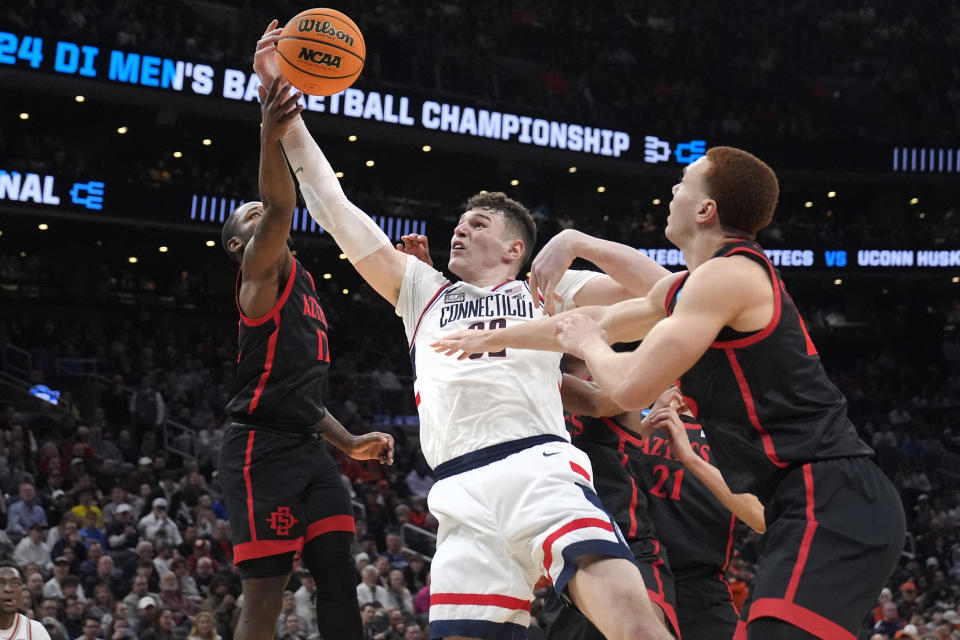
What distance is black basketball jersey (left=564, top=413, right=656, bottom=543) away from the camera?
4.76m

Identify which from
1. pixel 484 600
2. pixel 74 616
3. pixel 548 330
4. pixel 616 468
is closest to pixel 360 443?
pixel 616 468

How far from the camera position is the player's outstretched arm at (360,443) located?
17.7 ft

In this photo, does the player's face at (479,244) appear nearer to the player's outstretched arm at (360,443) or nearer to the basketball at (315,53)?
the basketball at (315,53)

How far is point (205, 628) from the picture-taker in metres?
9.24

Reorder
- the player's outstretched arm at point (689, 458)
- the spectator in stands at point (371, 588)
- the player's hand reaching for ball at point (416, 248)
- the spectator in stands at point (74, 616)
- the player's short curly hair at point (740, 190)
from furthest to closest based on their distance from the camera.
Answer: the spectator in stands at point (371, 588)
the spectator in stands at point (74, 616)
the player's hand reaching for ball at point (416, 248)
the player's outstretched arm at point (689, 458)
the player's short curly hair at point (740, 190)

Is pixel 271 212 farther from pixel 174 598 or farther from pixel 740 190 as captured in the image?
pixel 174 598

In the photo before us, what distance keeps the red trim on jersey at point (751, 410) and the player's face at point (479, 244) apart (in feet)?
5.40

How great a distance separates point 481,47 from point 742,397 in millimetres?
26352

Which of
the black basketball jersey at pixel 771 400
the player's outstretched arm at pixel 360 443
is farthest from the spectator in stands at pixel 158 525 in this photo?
the black basketball jersey at pixel 771 400

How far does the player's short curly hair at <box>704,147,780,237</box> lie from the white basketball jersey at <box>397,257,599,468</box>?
1.11 meters

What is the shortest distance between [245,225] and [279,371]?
0.82 m

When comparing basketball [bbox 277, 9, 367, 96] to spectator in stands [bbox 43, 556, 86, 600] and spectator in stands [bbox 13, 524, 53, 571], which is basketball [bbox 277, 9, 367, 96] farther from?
spectator in stands [bbox 13, 524, 53, 571]

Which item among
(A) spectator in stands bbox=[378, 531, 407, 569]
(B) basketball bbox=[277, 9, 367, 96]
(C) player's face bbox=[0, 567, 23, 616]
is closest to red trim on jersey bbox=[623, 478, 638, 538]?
(B) basketball bbox=[277, 9, 367, 96]

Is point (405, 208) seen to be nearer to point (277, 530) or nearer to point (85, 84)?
point (85, 84)
